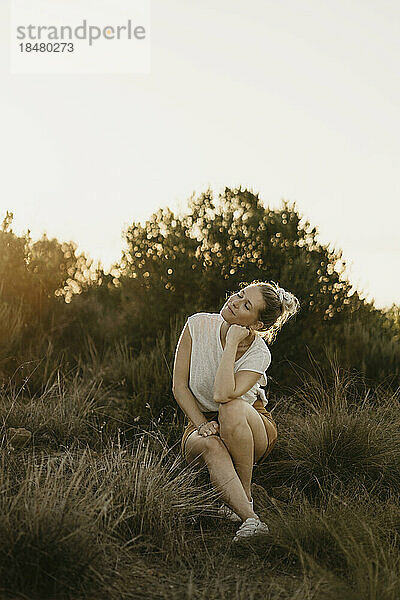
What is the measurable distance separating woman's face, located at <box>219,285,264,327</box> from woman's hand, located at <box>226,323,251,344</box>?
38 mm

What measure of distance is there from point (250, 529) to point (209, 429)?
0.66 m

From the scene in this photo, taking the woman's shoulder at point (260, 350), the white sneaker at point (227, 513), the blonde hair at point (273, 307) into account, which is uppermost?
the blonde hair at point (273, 307)

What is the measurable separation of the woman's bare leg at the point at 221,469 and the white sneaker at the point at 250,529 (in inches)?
3.2

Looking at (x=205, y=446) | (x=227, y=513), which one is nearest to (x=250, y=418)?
(x=205, y=446)

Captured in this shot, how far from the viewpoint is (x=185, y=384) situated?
4.82 meters

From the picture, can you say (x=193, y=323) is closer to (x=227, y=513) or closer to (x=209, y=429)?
(x=209, y=429)

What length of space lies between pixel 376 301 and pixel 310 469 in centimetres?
404

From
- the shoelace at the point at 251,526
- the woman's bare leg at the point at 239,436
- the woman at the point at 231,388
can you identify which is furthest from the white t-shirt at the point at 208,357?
the shoelace at the point at 251,526

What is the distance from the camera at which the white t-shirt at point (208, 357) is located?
4777 mm

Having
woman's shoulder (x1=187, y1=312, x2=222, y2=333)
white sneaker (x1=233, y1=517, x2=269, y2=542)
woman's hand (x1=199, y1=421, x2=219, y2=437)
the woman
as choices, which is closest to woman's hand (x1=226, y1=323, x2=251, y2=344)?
the woman

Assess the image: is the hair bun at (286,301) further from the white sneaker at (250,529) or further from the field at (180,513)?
the white sneaker at (250,529)

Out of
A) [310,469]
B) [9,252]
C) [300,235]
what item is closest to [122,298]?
[9,252]

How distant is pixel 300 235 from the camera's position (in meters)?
8.20

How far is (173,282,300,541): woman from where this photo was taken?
14.6 ft
